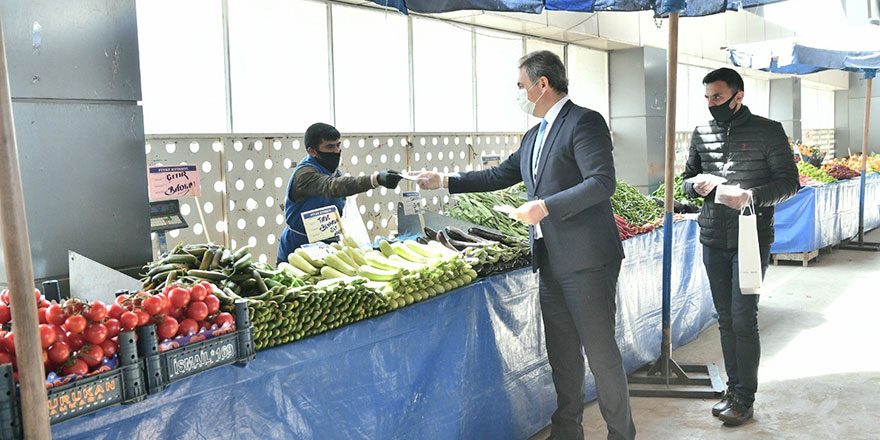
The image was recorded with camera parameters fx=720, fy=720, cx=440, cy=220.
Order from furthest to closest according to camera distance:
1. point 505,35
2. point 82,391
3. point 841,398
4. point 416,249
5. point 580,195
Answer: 1. point 505,35
2. point 841,398
3. point 416,249
4. point 580,195
5. point 82,391

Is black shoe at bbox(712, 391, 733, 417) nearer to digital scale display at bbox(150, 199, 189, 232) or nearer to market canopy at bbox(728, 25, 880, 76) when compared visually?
digital scale display at bbox(150, 199, 189, 232)

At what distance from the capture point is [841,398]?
187 inches

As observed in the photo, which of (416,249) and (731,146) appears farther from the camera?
(731,146)

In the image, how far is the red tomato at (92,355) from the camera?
2.02 m

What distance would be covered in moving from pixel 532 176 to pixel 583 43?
748 cm

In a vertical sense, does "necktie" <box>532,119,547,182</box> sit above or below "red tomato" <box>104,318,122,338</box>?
above

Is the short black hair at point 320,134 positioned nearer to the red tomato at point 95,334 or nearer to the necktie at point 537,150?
the necktie at point 537,150

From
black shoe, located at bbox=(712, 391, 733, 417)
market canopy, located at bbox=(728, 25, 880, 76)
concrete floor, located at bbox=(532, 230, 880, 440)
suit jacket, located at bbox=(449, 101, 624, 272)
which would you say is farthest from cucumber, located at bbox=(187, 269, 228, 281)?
market canopy, located at bbox=(728, 25, 880, 76)

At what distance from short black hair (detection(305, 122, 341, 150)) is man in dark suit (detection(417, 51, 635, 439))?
1.68 metres

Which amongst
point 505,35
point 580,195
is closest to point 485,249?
point 580,195

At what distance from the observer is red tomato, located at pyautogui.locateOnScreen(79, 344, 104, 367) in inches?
79.6

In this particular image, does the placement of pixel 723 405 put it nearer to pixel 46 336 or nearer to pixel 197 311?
pixel 197 311

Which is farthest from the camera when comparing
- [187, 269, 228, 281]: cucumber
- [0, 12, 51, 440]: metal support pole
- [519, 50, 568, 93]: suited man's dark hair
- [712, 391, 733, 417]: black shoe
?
[712, 391, 733, 417]: black shoe

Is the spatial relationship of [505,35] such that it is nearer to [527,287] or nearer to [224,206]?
[224,206]
